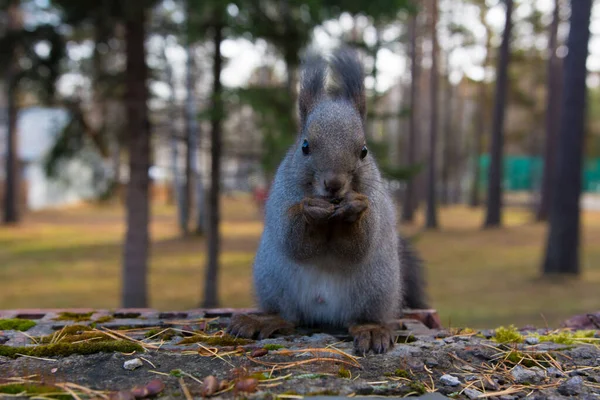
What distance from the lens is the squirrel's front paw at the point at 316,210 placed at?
2285 millimetres

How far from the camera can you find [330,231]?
2461 mm

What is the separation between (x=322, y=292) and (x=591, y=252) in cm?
1171

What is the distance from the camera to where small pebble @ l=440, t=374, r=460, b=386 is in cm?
208

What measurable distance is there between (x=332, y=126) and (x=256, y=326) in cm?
100

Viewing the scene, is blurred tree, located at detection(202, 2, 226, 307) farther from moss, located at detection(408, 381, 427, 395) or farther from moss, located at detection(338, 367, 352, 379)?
moss, located at detection(408, 381, 427, 395)

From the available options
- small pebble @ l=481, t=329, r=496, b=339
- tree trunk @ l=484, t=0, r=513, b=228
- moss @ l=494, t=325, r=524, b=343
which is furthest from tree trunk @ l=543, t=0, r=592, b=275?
moss @ l=494, t=325, r=524, b=343

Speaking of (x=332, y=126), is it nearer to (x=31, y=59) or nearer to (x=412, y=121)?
(x=31, y=59)

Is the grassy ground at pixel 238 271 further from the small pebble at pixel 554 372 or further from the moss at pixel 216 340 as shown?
the moss at pixel 216 340

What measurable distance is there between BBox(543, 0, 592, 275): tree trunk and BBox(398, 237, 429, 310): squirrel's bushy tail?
7375 mm

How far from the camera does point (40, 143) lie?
91.7ft

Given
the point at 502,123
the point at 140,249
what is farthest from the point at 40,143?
the point at 140,249

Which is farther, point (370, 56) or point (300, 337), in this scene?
point (370, 56)

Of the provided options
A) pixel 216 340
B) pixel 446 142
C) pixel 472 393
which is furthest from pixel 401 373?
pixel 446 142

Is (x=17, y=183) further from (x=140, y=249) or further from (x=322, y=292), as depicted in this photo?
(x=322, y=292)
